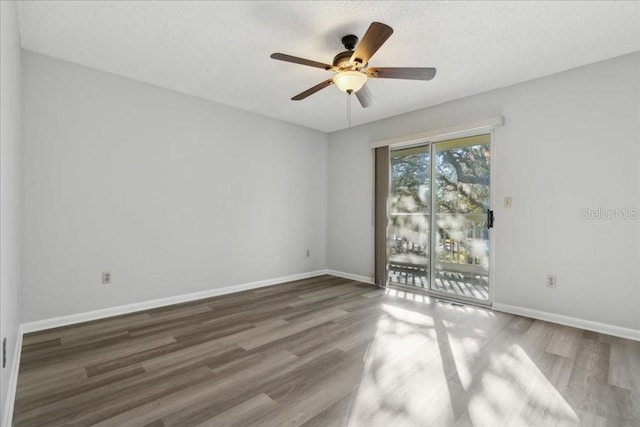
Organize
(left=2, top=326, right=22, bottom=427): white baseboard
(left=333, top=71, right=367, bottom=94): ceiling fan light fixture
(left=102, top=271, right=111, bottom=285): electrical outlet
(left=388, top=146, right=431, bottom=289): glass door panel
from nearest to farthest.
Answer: (left=2, top=326, right=22, bottom=427): white baseboard → (left=333, top=71, right=367, bottom=94): ceiling fan light fixture → (left=102, top=271, right=111, bottom=285): electrical outlet → (left=388, top=146, right=431, bottom=289): glass door panel

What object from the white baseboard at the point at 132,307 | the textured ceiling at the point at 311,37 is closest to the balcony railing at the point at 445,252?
the textured ceiling at the point at 311,37

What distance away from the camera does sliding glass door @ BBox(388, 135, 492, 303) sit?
367 cm

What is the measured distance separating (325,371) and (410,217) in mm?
2848

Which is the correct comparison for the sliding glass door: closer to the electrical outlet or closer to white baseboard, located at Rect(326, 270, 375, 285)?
white baseboard, located at Rect(326, 270, 375, 285)

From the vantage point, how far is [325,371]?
80.1 inches

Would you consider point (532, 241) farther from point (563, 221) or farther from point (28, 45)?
point (28, 45)

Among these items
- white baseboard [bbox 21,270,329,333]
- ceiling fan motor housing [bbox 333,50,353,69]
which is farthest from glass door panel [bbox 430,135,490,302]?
white baseboard [bbox 21,270,329,333]

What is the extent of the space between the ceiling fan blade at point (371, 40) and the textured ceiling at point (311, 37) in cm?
29

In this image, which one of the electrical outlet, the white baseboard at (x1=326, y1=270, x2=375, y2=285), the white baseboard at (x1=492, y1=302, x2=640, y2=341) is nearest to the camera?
the white baseboard at (x1=492, y1=302, x2=640, y2=341)

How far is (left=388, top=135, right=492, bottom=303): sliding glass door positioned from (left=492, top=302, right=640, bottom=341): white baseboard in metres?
0.28

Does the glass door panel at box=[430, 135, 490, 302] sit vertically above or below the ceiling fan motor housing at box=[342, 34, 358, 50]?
below

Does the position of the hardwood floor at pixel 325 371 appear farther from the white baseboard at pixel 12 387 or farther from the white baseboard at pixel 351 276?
the white baseboard at pixel 351 276

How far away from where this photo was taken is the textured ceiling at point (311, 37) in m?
2.11

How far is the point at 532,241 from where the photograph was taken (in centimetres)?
317
